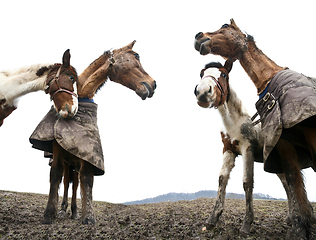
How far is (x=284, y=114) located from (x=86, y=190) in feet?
11.1

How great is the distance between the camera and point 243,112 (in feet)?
14.3

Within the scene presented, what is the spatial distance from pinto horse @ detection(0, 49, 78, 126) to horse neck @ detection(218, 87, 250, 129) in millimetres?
2907

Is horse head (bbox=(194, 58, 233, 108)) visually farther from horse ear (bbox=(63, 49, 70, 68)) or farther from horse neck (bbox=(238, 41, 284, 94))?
horse ear (bbox=(63, 49, 70, 68))

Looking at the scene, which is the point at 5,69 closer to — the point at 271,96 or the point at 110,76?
the point at 110,76

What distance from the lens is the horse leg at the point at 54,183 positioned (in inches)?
148

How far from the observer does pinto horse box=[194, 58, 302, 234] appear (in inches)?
147

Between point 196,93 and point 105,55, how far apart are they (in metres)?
2.70

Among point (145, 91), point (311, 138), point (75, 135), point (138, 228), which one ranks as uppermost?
point (145, 91)

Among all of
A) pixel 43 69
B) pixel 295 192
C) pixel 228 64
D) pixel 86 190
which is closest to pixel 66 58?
pixel 43 69

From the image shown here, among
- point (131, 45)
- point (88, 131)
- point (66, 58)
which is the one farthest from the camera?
point (131, 45)

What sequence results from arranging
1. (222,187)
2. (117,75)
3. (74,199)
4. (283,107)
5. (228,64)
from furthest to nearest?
1. (117,75)
2. (74,199)
3. (228,64)
4. (222,187)
5. (283,107)

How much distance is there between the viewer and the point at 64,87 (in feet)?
13.6

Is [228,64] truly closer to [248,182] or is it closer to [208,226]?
[248,182]

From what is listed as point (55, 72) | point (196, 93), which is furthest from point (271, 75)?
point (55, 72)
